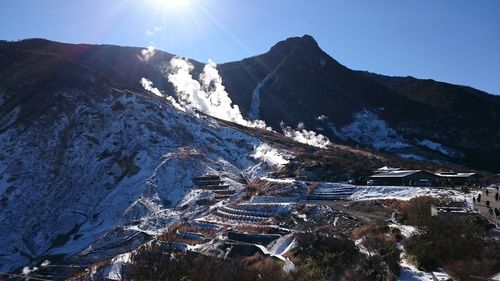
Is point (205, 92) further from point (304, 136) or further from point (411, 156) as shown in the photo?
Result: point (411, 156)

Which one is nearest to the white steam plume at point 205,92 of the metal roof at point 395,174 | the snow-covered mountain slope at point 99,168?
the snow-covered mountain slope at point 99,168

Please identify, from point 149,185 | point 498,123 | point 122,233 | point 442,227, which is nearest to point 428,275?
point 442,227

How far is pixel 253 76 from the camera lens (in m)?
175

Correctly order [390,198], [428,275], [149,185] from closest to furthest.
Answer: [428,275] < [390,198] < [149,185]

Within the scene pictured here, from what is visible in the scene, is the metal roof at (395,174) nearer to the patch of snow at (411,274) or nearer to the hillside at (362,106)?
the patch of snow at (411,274)

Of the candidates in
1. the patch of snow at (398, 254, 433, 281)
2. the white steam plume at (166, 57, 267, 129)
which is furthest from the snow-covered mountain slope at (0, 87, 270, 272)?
the white steam plume at (166, 57, 267, 129)

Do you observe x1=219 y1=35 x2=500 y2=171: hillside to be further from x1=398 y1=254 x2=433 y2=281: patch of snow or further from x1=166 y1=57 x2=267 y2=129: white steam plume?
x1=398 y1=254 x2=433 y2=281: patch of snow

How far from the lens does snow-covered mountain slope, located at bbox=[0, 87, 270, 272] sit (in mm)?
53719

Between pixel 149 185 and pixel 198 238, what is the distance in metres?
23.8

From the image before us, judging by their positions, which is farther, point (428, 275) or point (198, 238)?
point (198, 238)

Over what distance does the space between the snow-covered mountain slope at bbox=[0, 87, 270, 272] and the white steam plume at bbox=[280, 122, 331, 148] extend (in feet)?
105

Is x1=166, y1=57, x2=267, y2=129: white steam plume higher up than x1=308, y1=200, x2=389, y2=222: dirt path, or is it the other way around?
x1=166, y1=57, x2=267, y2=129: white steam plume

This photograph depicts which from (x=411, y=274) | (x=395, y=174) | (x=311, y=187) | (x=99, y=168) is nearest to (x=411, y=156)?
(x=395, y=174)

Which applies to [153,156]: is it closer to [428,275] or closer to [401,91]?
[428,275]
